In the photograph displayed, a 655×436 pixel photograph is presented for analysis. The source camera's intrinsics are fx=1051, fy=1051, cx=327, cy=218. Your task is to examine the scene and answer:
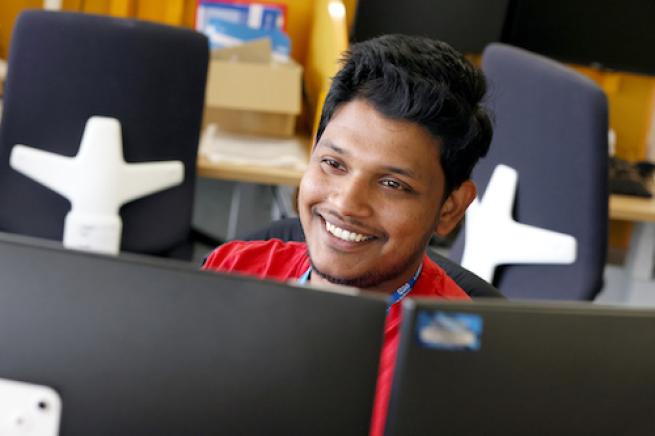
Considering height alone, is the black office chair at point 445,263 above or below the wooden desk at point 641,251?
above

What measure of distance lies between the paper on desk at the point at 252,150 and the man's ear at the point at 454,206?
1.37 m

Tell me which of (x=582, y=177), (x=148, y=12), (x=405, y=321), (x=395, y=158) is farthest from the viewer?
(x=148, y=12)

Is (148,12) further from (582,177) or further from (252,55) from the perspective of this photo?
(582,177)

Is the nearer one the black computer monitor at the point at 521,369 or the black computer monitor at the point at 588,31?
the black computer monitor at the point at 521,369

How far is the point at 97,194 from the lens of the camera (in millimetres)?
2523

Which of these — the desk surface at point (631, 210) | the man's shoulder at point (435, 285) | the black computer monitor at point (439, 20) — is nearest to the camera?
the man's shoulder at point (435, 285)

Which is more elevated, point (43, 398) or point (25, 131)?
point (43, 398)

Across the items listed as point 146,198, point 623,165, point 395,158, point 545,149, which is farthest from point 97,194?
point 623,165

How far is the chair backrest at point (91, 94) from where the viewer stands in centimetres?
241

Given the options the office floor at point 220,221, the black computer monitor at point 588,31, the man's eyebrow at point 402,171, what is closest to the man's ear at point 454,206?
the man's eyebrow at point 402,171

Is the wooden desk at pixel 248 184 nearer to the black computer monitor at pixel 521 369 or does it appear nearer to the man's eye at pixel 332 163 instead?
the man's eye at pixel 332 163

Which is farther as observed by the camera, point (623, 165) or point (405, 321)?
point (623, 165)

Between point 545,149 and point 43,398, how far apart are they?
64.8 inches

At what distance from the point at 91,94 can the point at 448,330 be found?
183 cm
